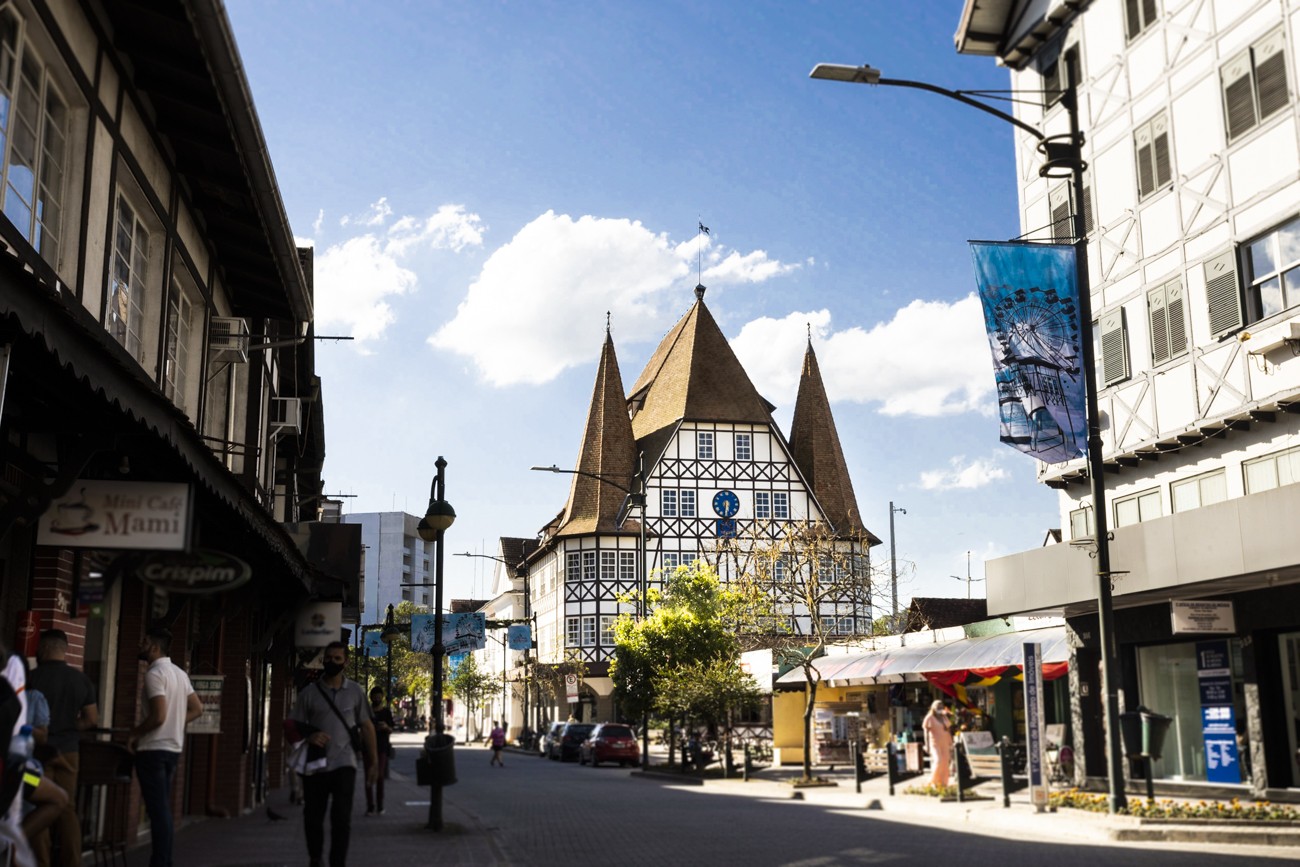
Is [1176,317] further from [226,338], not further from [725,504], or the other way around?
[725,504]

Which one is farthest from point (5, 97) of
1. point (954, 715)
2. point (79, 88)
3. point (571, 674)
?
point (571, 674)

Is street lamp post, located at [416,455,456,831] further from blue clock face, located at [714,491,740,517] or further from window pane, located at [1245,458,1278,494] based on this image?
blue clock face, located at [714,491,740,517]

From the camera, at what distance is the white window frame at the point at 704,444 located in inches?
2660

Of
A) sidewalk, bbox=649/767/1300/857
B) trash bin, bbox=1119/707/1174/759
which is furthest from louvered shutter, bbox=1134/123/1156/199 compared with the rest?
sidewalk, bbox=649/767/1300/857

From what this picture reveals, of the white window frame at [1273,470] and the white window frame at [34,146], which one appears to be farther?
the white window frame at [1273,470]

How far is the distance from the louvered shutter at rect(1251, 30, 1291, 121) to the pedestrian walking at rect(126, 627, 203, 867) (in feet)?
59.6

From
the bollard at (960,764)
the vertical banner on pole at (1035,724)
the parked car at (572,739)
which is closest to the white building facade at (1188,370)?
the vertical banner on pole at (1035,724)

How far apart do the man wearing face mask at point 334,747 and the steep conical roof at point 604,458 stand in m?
58.3

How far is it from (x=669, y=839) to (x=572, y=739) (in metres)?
37.8

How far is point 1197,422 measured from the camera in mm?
21906

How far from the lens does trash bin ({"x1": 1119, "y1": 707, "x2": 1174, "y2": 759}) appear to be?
16.5m

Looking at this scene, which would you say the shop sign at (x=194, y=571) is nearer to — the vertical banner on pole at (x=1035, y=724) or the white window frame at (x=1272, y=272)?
the vertical banner on pole at (x=1035, y=724)

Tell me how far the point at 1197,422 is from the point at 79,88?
17.7 metres

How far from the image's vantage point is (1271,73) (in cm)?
2070
